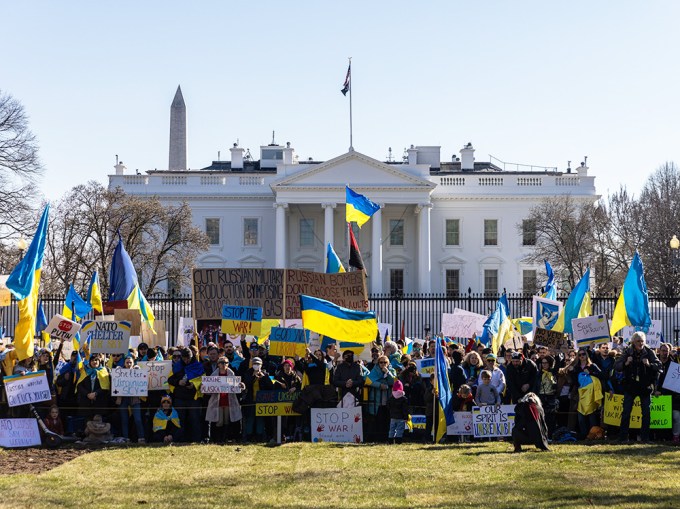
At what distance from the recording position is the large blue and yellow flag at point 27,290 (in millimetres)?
15109

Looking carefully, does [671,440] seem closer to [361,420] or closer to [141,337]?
[361,420]

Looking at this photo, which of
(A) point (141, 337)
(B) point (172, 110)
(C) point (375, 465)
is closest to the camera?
(C) point (375, 465)

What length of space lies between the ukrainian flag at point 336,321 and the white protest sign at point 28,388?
399 cm

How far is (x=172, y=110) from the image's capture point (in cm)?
Answer: 8638

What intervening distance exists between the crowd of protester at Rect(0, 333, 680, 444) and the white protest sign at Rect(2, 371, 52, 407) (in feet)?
1.51

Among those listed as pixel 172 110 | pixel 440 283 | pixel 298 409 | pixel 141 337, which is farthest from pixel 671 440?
pixel 172 110

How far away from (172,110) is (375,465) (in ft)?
250

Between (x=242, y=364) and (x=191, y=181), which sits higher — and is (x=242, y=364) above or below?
below

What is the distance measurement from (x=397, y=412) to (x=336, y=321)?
1730 mm

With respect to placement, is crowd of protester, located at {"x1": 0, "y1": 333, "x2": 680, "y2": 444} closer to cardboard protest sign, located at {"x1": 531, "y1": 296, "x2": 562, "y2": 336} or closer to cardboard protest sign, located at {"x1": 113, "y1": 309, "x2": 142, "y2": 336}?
cardboard protest sign, located at {"x1": 531, "y1": 296, "x2": 562, "y2": 336}

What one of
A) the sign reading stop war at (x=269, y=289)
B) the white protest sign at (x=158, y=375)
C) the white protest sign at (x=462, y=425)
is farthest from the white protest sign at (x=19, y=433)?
the white protest sign at (x=462, y=425)

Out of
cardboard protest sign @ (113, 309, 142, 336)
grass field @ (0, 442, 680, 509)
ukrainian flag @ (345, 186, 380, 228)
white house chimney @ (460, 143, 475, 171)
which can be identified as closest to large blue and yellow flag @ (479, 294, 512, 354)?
ukrainian flag @ (345, 186, 380, 228)

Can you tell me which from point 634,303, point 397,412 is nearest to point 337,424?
point 397,412

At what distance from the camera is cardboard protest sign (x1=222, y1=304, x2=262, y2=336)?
1734 centimetres
